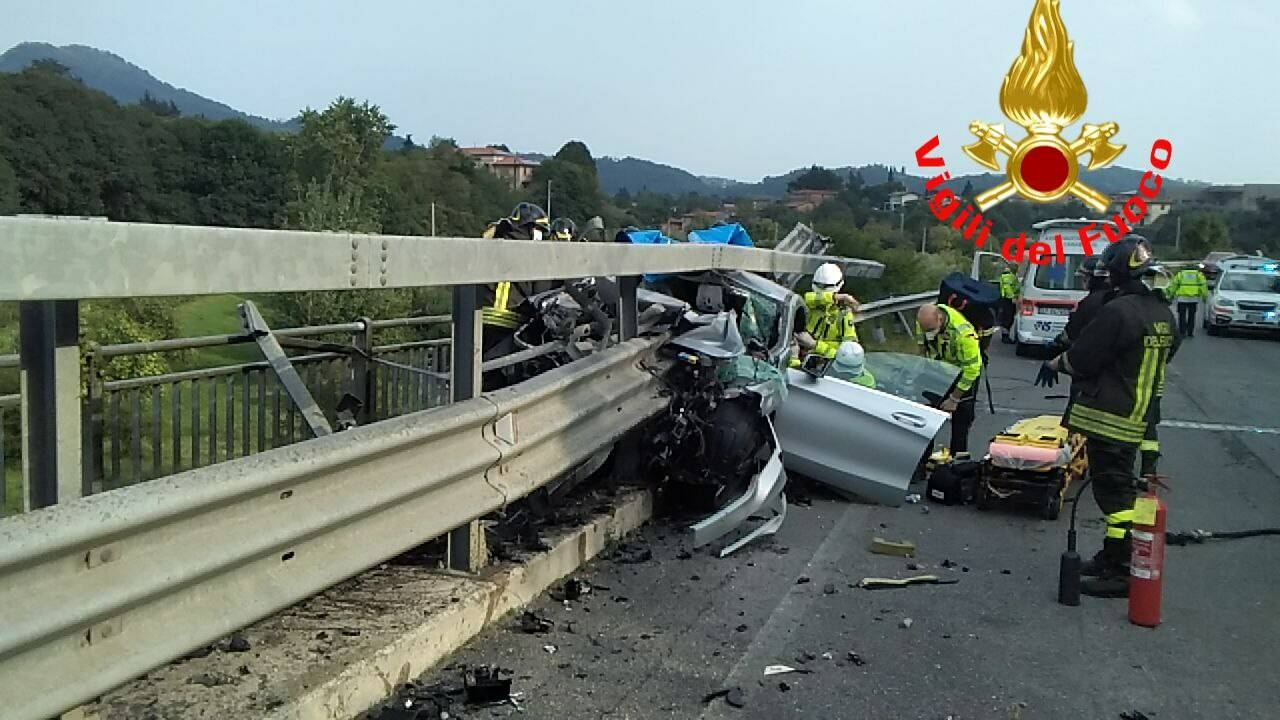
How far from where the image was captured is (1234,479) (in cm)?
883

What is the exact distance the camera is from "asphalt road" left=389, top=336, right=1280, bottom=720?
384 cm

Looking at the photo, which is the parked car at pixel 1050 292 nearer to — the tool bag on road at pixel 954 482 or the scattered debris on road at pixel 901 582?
the tool bag on road at pixel 954 482

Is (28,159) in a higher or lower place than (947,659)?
higher

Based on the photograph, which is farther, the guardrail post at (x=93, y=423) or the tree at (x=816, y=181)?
the tree at (x=816, y=181)

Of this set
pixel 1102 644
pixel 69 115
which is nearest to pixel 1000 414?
pixel 1102 644

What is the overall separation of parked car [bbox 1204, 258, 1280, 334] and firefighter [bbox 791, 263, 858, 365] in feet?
71.1

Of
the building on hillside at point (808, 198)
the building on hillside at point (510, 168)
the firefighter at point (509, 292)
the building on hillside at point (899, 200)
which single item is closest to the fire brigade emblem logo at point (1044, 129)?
the firefighter at point (509, 292)

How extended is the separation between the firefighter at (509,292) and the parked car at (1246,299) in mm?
Result: 24988

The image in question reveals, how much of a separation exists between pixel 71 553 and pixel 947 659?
329cm

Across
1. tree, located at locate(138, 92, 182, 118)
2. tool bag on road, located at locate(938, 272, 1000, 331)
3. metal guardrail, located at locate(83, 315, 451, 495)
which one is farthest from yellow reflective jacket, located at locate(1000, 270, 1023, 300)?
tree, located at locate(138, 92, 182, 118)

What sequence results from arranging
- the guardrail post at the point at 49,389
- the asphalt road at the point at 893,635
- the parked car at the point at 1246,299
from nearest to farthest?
the guardrail post at the point at 49,389, the asphalt road at the point at 893,635, the parked car at the point at 1246,299

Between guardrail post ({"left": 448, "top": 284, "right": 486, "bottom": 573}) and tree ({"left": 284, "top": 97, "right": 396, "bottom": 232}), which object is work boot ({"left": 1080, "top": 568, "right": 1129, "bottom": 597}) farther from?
tree ({"left": 284, "top": 97, "right": 396, "bottom": 232})

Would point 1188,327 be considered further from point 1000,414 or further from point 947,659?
point 947,659

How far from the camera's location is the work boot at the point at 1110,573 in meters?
5.48
